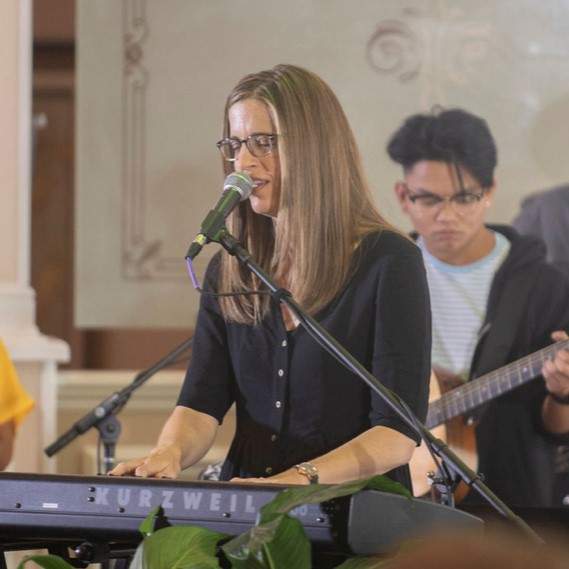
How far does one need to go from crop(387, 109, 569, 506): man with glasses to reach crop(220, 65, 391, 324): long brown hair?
1.36 m

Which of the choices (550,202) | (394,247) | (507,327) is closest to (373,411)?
(394,247)

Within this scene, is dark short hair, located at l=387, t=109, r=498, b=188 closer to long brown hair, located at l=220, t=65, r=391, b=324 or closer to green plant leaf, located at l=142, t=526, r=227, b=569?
long brown hair, located at l=220, t=65, r=391, b=324

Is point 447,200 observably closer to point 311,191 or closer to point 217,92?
point 217,92

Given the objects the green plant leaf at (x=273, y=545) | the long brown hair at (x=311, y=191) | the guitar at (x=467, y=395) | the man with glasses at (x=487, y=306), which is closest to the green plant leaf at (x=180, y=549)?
the green plant leaf at (x=273, y=545)

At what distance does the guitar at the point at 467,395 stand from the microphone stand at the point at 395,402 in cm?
142

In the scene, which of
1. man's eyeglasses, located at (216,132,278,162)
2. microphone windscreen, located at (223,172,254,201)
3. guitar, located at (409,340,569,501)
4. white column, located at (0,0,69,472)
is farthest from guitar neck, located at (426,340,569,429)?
microphone windscreen, located at (223,172,254,201)

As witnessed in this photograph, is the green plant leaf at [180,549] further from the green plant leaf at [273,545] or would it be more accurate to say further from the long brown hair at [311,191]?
the long brown hair at [311,191]

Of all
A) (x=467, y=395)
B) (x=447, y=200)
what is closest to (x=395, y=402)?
(x=467, y=395)

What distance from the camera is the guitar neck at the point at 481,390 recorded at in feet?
9.90

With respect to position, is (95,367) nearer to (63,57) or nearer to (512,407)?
(63,57)

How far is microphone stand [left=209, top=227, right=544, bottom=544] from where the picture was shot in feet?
4.63

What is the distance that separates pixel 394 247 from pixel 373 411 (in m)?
0.24

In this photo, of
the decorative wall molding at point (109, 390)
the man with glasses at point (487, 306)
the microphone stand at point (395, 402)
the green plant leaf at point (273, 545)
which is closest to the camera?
the green plant leaf at point (273, 545)

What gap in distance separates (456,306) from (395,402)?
175 cm
